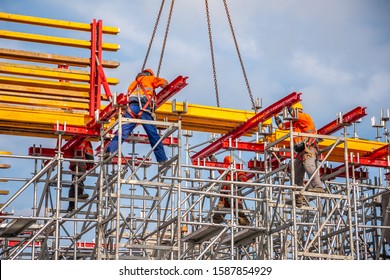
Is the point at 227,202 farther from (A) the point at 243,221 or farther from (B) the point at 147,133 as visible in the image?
(B) the point at 147,133

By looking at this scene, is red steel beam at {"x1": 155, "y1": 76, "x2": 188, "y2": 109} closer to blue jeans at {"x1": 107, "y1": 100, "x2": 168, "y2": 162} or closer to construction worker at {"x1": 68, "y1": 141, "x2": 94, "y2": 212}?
blue jeans at {"x1": 107, "y1": 100, "x2": 168, "y2": 162}

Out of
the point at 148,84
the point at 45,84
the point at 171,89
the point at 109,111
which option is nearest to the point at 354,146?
the point at 171,89

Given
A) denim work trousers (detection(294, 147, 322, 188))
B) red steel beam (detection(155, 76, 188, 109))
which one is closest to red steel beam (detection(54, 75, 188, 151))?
red steel beam (detection(155, 76, 188, 109))

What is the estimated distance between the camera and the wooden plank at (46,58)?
2845 cm

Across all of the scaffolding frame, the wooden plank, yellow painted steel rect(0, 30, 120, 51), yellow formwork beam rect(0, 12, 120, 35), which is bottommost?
the scaffolding frame

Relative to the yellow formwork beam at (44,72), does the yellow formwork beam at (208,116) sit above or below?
below

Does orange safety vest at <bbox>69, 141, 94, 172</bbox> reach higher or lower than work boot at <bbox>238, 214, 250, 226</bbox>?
higher

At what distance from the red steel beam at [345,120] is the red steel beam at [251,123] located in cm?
173

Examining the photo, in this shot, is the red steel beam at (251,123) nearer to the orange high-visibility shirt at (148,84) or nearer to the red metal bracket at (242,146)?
the red metal bracket at (242,146)

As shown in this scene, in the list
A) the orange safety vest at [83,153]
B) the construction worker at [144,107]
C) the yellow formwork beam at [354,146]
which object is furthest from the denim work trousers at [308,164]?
the orange safety vest at [83,153]

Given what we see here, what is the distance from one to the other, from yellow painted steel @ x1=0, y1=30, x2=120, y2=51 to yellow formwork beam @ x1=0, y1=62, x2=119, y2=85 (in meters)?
0.77

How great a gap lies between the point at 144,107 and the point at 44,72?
4.26 metres

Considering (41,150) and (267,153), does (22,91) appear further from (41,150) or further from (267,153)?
(267,153)

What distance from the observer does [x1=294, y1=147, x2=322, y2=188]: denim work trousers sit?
27241 mm
